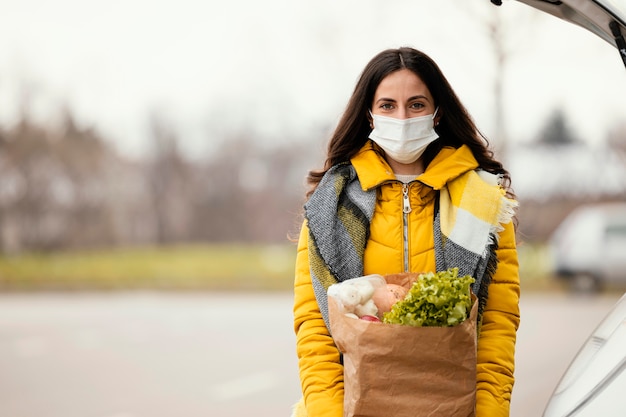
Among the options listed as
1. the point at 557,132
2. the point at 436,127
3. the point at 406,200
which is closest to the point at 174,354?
the point at 436,127

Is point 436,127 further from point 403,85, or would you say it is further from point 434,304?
point 434,304

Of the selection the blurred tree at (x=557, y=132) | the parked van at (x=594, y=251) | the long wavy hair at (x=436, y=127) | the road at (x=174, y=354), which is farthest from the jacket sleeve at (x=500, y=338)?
the blurred tree at (x=557, y=132)

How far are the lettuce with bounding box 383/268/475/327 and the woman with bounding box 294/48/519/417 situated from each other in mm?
297

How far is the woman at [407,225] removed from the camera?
2.40 m

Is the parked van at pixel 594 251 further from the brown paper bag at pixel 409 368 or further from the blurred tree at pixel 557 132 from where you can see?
the brown paper bag at pixel 409 368

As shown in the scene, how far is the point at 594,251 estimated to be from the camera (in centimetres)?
1597

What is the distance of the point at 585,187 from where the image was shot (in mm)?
18734

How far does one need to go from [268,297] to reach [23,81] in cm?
693


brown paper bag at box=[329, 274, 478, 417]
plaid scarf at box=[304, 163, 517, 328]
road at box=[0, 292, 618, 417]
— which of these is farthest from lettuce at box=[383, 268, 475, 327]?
road at box=[0, 292, 618, 417]

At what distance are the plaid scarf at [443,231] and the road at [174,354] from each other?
540 centimetres

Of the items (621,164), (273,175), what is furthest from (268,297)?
(621,164)

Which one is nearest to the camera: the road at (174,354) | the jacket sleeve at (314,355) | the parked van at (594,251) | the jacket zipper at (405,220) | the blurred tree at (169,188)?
the jacket sleeve at (314,355)

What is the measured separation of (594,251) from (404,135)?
14.3m

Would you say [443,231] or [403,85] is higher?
[403,85]
